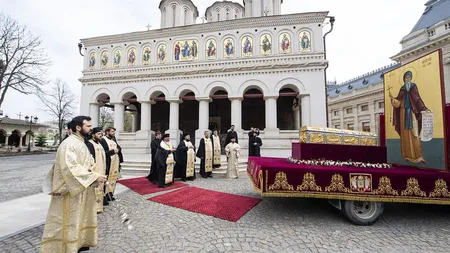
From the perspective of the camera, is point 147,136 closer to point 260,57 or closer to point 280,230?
point 260,57

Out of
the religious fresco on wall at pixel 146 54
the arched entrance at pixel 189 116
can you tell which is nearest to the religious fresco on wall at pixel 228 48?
the arched entrance at pixel 189 116

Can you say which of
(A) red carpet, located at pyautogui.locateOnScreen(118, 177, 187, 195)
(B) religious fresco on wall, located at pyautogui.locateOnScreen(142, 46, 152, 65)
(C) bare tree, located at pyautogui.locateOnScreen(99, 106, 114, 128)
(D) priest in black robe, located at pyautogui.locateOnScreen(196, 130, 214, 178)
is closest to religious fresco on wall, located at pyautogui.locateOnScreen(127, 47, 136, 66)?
(B) religious fresco on wall, located at pyautogui.locateOnScreen(142, 46, 152, 65)

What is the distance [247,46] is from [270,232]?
525 inches

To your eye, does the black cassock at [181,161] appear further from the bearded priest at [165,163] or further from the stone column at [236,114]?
the stone column at [236,114]

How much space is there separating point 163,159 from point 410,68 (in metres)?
6.76

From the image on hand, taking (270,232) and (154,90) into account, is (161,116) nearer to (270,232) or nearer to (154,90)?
(154,90)

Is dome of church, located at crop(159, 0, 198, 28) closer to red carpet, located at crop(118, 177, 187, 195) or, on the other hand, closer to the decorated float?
red carpet, located at crop(118, 177, 187, 195)

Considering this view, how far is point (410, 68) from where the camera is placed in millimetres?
4293

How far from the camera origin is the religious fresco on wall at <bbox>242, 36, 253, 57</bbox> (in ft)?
Answer: 47.1

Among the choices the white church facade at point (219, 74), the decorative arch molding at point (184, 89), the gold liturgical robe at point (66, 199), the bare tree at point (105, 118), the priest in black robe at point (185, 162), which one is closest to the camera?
the gold liturgical robe at point (66, 199)

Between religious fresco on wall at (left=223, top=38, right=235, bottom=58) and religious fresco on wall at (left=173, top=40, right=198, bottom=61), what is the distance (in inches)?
86.2

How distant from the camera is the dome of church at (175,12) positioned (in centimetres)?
2208

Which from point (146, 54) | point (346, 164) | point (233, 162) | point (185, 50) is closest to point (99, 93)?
point (146, 54)

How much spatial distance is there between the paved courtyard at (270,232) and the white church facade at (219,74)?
8.87 m
